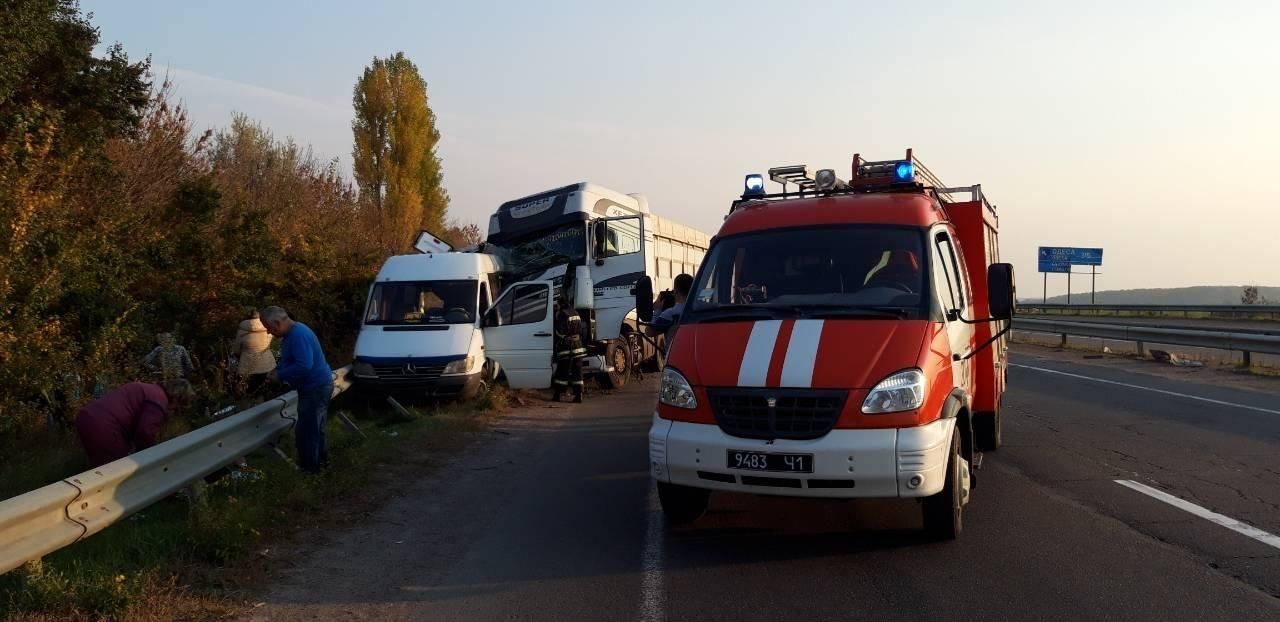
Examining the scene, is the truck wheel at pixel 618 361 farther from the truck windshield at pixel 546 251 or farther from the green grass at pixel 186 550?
the green grass at pixel 186 550

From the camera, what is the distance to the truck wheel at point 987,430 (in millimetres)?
8820

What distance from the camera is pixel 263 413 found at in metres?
8.37

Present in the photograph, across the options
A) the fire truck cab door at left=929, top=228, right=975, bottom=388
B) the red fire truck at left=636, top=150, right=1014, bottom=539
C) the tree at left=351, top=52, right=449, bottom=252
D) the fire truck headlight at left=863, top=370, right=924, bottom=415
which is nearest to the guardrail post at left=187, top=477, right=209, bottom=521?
the red fire truck at left=636, top=150, right=1014, bottom=539

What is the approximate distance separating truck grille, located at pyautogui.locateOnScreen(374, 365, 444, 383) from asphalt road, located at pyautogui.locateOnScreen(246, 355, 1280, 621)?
11.2 feet

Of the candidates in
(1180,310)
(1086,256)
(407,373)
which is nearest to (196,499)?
(407,373)

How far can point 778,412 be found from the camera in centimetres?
577

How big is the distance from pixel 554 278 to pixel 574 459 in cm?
714

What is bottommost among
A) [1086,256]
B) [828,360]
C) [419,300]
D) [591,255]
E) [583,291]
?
[828,360]

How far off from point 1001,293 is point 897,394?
1633mm

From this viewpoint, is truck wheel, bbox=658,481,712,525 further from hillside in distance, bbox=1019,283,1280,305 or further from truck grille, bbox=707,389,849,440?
hillside in distance, bbox=1019,283,1280,305

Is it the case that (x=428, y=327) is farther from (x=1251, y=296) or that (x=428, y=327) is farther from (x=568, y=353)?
(x=1251, y=296)

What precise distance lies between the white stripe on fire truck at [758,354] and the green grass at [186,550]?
A: 3.30m

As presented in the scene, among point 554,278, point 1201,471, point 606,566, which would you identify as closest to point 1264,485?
point 1201,471

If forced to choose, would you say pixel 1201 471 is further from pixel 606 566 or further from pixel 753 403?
pixel 606 566
